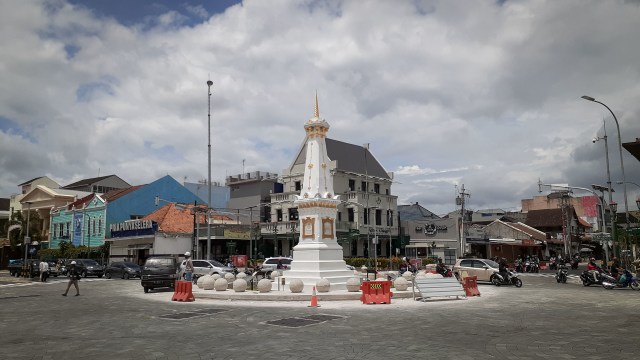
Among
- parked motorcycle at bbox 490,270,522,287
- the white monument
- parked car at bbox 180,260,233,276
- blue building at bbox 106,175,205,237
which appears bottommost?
parked motorcycle at bbox 490,270,522,287

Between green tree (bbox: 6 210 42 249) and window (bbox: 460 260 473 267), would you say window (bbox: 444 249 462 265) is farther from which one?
green tree (bbox: 6 210 42 249)

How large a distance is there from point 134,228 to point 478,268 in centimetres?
3386

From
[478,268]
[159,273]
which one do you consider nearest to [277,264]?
[159,273]

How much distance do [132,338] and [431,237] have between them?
4784cm

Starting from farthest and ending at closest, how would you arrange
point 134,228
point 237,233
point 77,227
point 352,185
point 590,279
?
1. point 77,227
2. point 352,185
3. point 237,233
4. point 134,228
5. point 590,279

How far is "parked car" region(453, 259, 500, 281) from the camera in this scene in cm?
2844

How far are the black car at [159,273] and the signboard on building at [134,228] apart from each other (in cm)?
2168

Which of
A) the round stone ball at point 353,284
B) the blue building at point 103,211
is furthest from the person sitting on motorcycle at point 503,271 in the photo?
the blue building at point 103,211

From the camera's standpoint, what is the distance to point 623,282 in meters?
24.1

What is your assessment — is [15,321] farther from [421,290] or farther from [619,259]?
[619,259]

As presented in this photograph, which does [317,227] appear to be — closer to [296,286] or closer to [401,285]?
[296,286]

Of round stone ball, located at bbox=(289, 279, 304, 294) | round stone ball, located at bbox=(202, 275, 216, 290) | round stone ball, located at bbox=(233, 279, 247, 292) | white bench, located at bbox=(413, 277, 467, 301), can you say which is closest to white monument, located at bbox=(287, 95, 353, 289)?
round stone ball, located at bbox=(289, 279, 304, 294)

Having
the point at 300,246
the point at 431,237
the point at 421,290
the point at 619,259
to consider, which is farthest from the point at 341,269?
the point at 431,237

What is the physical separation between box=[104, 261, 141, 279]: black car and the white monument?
19.2m
